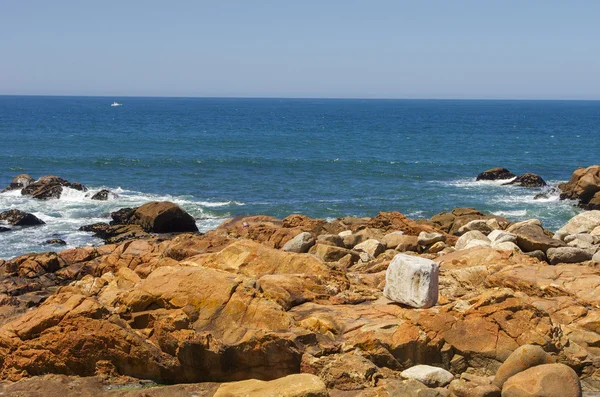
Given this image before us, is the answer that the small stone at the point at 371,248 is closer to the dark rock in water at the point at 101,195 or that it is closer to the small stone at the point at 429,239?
the small stone at the point at 429,239

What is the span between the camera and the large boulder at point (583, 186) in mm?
44156

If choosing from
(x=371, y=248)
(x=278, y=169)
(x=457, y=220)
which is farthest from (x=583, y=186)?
(x=371, y=248)

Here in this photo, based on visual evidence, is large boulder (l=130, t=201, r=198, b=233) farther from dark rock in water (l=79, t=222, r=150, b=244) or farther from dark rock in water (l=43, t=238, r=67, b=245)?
dark rock in water (l=43, t=238, r=67, b=245)

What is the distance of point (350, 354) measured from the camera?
13438 mm

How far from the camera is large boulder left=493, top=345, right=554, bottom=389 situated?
13039 millimetres

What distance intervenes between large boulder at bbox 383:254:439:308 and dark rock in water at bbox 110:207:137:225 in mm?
24674

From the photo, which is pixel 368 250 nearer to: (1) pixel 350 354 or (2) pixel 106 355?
(1) pixel 350 354

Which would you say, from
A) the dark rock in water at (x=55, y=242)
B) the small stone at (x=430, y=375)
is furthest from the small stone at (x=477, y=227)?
the dark rock in water at (x=55, y=242)

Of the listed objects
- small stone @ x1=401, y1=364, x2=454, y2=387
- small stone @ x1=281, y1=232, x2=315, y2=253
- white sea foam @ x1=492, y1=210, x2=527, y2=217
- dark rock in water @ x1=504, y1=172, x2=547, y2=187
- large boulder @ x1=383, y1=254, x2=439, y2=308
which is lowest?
white sea foam @ x1=492, y1=210, x2=527, y2=217

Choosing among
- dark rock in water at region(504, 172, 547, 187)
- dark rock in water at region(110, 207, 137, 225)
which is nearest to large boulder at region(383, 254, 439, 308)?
dark rock in water at region(110, 207, 137, 225)

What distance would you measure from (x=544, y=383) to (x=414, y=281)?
330cm

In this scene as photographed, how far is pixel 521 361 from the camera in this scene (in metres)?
13.1

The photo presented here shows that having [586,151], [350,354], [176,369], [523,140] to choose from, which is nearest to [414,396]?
[350,354]

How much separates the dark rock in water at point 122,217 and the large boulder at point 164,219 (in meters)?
1.40
